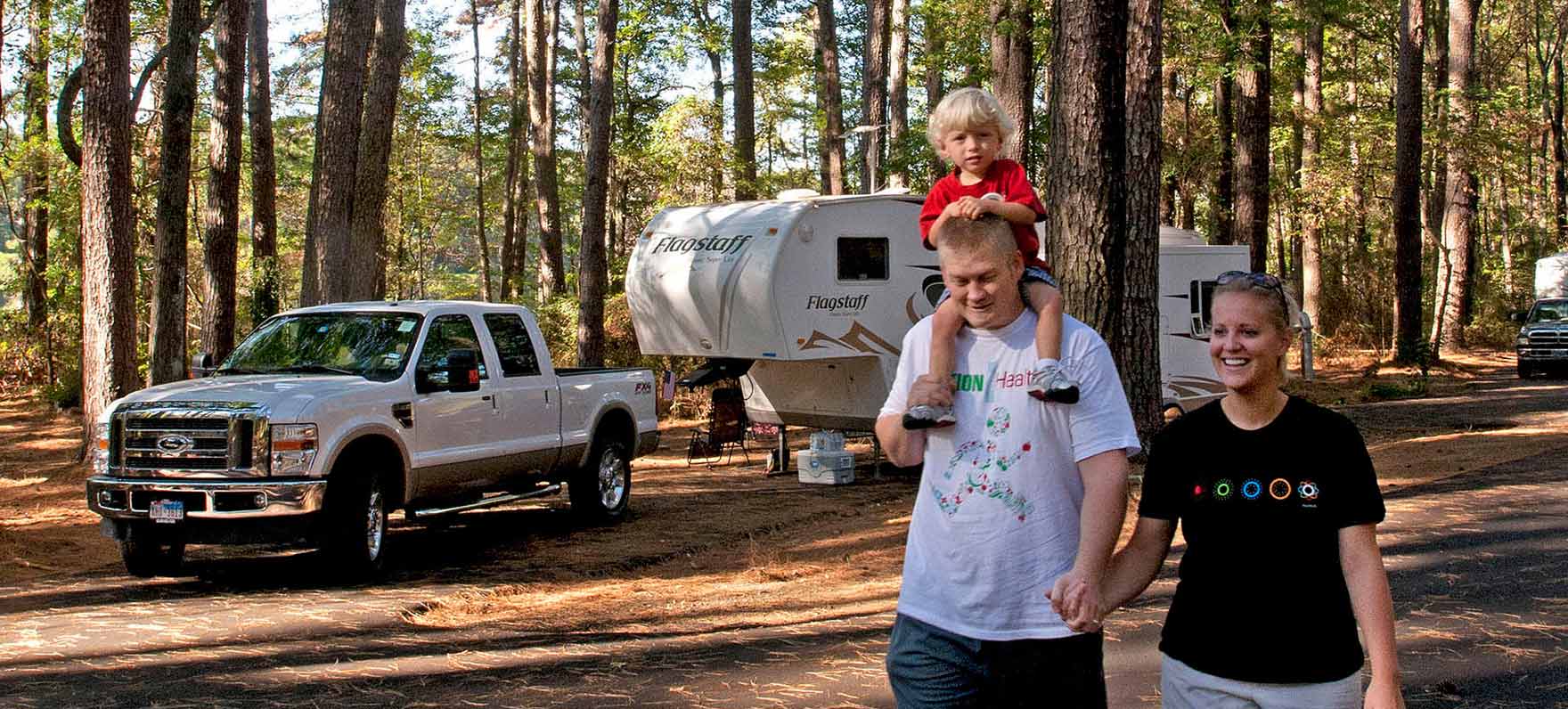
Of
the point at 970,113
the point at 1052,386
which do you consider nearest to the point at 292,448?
the point at 970,113

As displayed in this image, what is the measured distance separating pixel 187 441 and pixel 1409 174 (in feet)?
88.1

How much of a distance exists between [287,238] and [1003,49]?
1313 inches

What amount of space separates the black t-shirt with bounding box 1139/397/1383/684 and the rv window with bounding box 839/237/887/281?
486 inches

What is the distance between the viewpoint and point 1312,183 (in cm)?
3089

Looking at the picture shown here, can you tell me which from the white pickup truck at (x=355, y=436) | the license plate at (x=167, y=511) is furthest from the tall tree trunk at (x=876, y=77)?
the license plate at (x=167, y=511)

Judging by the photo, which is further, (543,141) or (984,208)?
(543,141)

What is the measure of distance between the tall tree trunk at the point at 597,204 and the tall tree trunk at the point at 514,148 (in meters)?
12.9

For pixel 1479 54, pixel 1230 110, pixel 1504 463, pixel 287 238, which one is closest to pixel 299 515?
pixel 1504 463

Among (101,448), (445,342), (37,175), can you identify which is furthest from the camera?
(37,175)

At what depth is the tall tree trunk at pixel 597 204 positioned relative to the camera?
2195 centimetres

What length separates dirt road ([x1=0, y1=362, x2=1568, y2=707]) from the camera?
247 inches

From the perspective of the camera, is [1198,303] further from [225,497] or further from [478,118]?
[478,118]

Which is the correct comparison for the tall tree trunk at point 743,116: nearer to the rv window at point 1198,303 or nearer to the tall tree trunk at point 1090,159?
the rv window at point 1198,303

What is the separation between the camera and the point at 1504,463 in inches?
548
